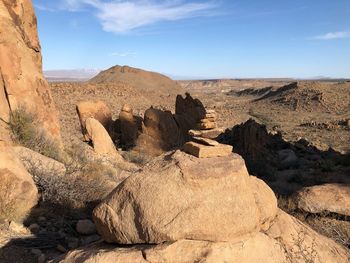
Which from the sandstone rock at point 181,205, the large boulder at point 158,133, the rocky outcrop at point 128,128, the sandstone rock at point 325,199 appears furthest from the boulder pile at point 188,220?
the rocky outcrop at point 128,128

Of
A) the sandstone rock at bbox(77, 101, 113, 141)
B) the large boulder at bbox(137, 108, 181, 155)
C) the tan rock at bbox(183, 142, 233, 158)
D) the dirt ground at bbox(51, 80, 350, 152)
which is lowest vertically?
the dirt ground at bbox(51, 80, 350, 152)

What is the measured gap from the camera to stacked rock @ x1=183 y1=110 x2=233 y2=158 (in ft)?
14.9

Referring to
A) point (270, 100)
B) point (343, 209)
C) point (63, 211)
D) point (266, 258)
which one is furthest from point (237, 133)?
point (270, 100)

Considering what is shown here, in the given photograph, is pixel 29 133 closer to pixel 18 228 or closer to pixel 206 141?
pixel 18 228

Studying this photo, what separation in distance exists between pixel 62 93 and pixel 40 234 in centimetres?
3134

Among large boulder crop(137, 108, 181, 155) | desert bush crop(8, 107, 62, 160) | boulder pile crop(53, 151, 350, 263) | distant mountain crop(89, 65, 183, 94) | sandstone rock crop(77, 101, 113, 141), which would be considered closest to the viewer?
boulder pile crop(53, 151, 350, 263)

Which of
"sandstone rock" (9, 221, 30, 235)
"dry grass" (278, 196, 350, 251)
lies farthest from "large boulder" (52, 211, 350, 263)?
"dry grass" (278, 196, 350, 251)

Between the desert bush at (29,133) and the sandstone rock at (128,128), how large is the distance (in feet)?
26.6

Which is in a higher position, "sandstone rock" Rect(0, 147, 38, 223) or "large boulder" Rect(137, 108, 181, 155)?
"sandstone rock" Rect(0, 147, 38, 223)

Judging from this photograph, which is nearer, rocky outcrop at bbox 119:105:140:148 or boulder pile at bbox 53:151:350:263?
boulder pile at bbox 53:151:350:263

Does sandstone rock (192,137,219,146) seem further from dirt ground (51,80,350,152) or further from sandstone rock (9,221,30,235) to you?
dirt ground (51,80,350,152)

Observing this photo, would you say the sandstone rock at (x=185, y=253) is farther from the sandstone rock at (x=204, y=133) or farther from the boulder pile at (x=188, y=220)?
the sandstone rock at (x=204, y=133)

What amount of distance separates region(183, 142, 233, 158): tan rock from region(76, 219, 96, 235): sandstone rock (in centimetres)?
223

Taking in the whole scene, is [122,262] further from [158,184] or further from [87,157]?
[87,157]
